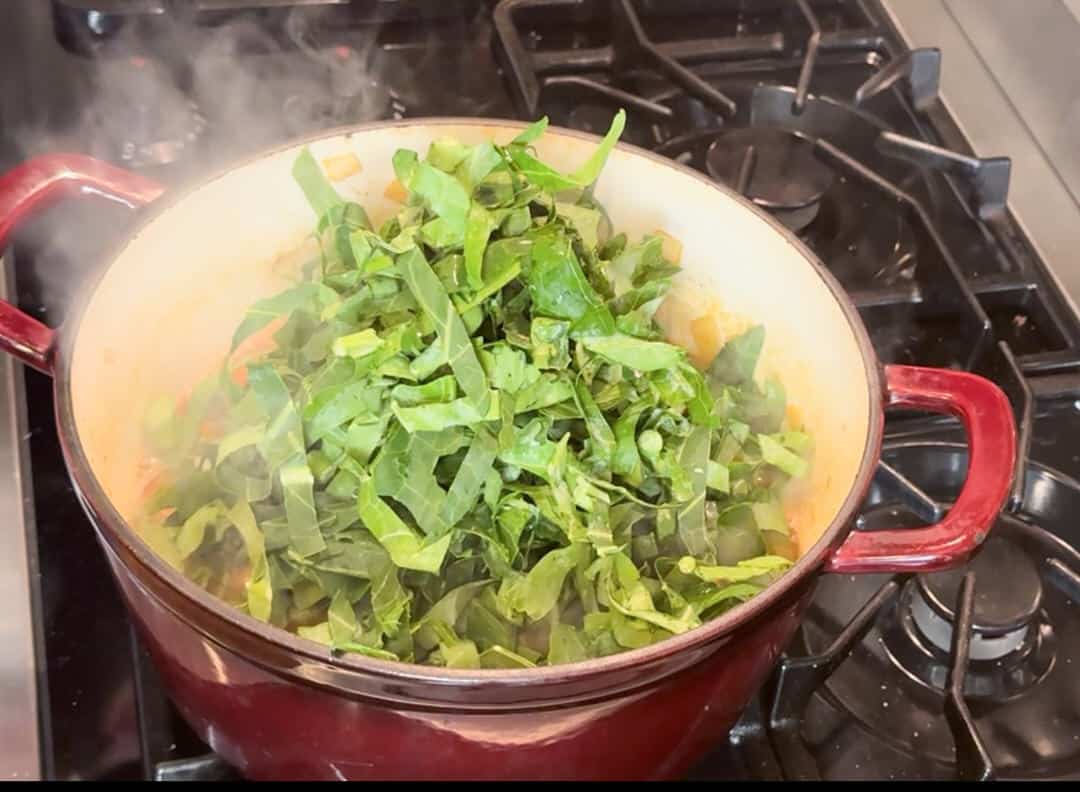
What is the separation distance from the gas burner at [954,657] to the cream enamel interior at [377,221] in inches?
3.4

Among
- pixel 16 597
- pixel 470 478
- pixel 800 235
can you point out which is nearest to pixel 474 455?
pixel 470 478

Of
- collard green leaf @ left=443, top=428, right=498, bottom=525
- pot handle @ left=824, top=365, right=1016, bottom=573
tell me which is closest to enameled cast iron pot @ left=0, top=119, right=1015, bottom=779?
pot handle @ left=824, top=365, right=1016, bottom=573

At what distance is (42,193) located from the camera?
26.0 inches

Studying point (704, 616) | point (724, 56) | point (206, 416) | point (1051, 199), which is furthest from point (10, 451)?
point (1051, 199)

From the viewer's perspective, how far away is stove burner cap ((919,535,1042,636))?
2.30ft

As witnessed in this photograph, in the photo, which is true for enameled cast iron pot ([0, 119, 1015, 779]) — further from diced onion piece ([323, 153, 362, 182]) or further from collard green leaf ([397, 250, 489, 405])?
collard green leaf ([397, 250, 489, 405])

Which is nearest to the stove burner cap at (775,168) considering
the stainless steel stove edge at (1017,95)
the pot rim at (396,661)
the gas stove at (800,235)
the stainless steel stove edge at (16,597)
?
the gas stove at (800,235)

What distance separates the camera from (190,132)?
3.07 ft

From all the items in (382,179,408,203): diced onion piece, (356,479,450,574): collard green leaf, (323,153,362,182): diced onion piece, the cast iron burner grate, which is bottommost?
the cast iron burner grate

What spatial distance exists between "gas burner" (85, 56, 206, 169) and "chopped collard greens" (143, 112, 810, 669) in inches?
10.8

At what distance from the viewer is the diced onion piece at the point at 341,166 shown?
74 cm

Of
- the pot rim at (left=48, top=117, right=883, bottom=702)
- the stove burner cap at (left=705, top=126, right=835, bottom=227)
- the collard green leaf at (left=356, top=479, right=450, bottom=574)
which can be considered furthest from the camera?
the stove burner cap at (left=705, top=126, right=835, bottom=227)

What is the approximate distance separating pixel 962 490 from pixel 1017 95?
55cm

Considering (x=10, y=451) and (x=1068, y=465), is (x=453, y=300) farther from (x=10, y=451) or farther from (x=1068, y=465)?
(x=1068, y=465)
